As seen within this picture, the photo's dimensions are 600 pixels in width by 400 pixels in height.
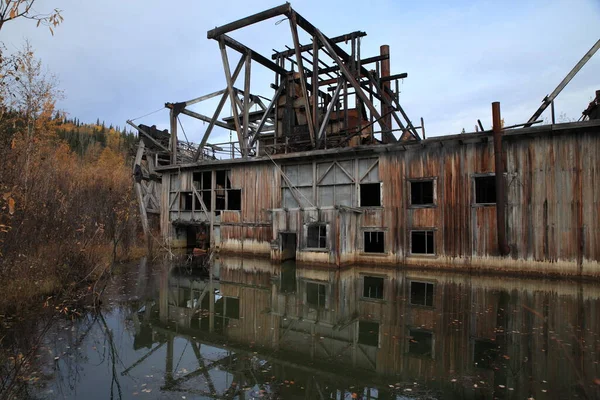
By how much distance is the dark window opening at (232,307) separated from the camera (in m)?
9.54

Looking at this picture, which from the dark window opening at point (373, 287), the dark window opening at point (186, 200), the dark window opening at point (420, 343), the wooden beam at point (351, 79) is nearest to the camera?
the dark window opening at point (420, 343)

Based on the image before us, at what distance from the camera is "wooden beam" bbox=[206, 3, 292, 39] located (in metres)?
18.0

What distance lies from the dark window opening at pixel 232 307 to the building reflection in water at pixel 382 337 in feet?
0.18

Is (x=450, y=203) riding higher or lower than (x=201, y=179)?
lower

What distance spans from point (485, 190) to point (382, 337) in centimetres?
1179

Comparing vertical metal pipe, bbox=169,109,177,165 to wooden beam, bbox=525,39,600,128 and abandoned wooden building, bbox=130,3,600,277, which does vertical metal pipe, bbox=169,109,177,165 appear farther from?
wooden beam, bbox=525,39,600,128

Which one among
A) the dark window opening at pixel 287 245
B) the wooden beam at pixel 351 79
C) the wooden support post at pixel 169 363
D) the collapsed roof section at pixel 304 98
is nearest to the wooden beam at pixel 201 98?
the collapsed roof section at pixel 304 98

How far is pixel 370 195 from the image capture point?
1934 centimetres

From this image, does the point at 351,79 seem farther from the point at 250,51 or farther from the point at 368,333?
the point at 368,333

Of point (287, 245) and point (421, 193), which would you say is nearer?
point (421, 193)

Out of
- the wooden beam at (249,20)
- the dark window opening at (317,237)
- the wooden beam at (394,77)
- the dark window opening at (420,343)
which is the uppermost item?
the wooden beam at (249,20)

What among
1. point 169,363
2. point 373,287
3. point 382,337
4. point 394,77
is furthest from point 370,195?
point 169,363

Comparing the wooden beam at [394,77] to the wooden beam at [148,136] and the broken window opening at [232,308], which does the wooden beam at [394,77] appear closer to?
the wooden beam at [148,136]

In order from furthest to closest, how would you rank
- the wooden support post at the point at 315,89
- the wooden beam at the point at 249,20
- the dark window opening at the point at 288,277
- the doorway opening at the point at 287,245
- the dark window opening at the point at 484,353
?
the wooden support post at the point at 315,89, the doorway opening at the point at 287,245, the wooden beam at the point at 249,20, the dark window opening at the point at 288,277, the dark window opening at the point at 484,353
